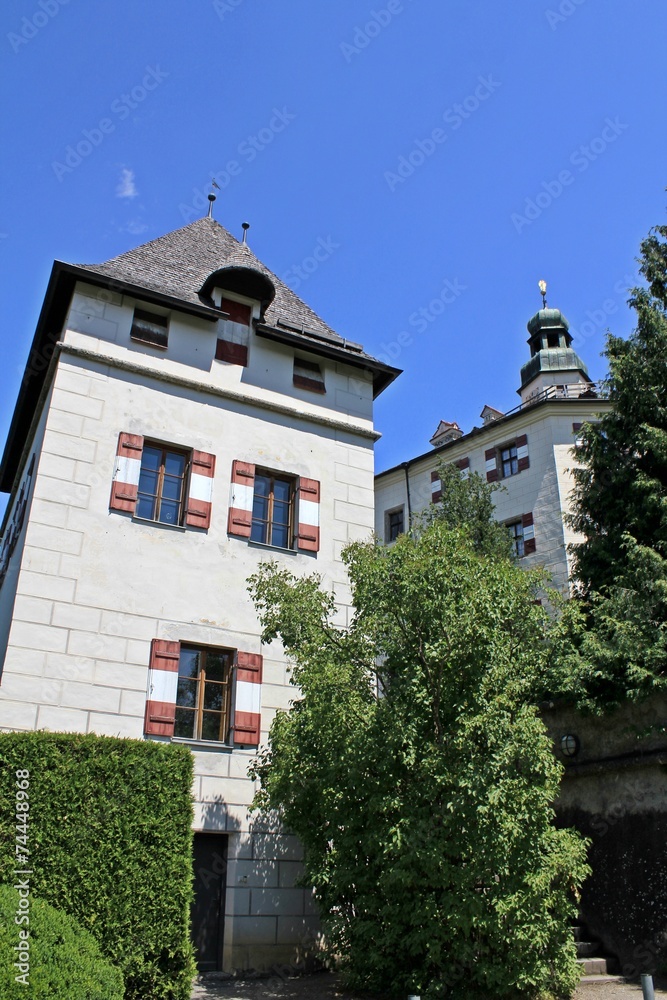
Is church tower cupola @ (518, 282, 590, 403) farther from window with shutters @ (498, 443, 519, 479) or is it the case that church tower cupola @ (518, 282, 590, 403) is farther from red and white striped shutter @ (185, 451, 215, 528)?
red and white striped shutter @ (185, 451, 215, 528)

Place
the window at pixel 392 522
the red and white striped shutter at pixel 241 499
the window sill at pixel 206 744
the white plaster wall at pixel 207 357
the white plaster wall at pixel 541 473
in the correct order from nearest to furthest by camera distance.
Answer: the window sill at pixel 206 744 < the red and white striped shutter at pixel 241 499 < the white plaster wall at pixel 207 357 < the white plaster wall at pixel 541 473 < the window at pixel 392 522

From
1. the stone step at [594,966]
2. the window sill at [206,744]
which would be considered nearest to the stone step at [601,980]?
the stone step at [594,966]

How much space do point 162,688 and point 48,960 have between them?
5.40 m

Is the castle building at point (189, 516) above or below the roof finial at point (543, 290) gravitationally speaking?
below

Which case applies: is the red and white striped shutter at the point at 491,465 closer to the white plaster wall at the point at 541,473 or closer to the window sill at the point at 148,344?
the white plaster wall at the point at 541,473

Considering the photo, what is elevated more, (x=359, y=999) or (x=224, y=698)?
(x=224, y=698)

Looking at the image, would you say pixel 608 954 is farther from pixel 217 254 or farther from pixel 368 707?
pixel 217 254

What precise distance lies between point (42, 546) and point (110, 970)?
6297 mm

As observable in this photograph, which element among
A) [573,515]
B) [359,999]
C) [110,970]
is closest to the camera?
[110,970]

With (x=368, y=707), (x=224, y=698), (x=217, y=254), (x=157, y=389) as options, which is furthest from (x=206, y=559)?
(x=217, y=254)

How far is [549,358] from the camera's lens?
4197 centimetres

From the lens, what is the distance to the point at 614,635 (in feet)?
38.5

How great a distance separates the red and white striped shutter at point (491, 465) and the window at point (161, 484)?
2050cm

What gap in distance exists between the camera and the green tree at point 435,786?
8.52 meters
